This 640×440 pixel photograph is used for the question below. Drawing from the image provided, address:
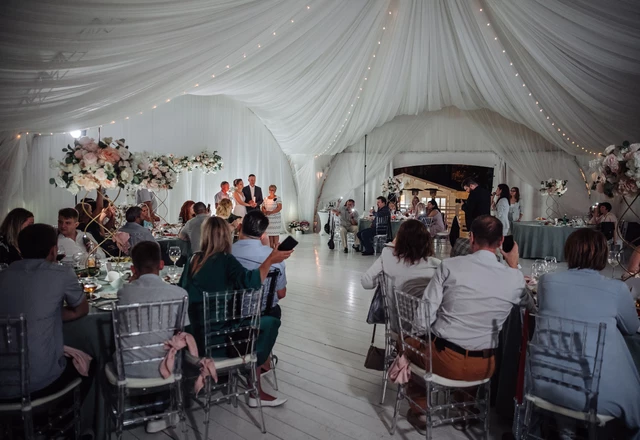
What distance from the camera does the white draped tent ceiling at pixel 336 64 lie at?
3.89 m

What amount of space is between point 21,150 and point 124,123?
371 centimetres

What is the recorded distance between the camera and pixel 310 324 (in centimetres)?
478

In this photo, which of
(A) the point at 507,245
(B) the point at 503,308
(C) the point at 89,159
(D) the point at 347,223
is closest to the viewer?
(B) the point at 503,308

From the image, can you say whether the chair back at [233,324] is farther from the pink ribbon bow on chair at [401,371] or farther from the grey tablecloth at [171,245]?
the grey tablecloth at [171,245]

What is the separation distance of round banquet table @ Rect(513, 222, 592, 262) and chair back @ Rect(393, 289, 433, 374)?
7.07 meters

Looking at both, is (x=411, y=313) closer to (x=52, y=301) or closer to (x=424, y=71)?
(x=52, y=301)

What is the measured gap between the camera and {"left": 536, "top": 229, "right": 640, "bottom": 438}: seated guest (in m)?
2.12

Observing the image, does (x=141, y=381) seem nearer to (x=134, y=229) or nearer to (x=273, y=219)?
(x=134, y=229)

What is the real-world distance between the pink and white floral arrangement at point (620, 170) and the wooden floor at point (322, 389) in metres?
1.90

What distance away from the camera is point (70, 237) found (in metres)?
4.07

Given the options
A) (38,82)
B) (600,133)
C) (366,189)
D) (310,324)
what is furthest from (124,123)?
(600,133)

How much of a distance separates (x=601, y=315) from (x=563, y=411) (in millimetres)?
524

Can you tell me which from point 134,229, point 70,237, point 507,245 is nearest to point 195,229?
point 134,229

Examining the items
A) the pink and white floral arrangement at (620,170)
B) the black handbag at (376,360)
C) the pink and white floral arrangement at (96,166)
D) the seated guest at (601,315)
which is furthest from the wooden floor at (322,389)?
the pink and white floral arrangement at (96,166)
